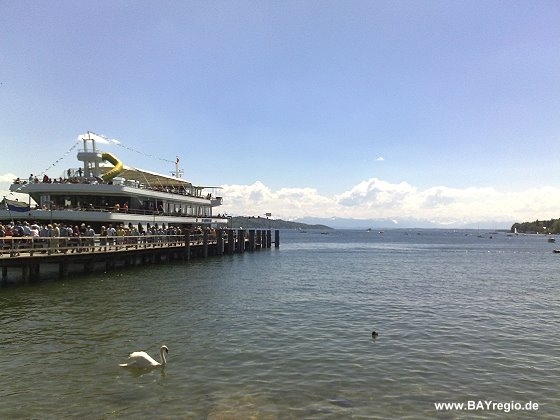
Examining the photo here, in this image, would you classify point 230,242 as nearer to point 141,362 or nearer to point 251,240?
point 251,240

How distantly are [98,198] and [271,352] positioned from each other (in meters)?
29.9

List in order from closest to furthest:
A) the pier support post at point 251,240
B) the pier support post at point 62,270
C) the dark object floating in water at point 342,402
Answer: the dark object floating in water at point 342,402 < the pier support post at point 62,270 < the pier support post at point 251,240

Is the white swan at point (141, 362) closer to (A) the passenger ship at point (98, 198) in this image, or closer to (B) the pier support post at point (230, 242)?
(A) the passenger ship at point (98, 198)

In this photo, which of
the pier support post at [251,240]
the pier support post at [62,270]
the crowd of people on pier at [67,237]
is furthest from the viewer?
the pier support post at [251,240]

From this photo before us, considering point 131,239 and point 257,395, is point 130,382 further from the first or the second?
point 131,239

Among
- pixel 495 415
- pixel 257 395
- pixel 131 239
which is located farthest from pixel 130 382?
pixel 131 239

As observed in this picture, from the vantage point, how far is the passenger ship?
113 feet

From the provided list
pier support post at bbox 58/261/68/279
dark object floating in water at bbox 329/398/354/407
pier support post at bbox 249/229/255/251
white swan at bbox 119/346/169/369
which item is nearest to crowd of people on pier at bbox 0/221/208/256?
pier support post at bbox 58/261/68/279

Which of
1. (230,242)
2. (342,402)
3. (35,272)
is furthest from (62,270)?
(230,242)

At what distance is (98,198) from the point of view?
124 ft

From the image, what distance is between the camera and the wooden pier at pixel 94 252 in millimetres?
24047

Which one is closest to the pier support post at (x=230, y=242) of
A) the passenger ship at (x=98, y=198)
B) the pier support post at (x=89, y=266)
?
the passenger ship at (x=98, y=198)

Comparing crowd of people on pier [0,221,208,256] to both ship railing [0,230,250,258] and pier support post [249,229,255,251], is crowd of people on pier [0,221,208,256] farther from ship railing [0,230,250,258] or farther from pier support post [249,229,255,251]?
pier support post [249,229,255,251]

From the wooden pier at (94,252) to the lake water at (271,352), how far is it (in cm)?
194
